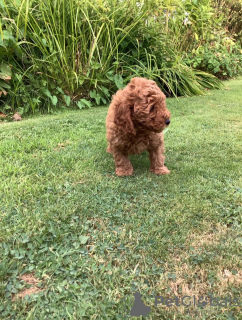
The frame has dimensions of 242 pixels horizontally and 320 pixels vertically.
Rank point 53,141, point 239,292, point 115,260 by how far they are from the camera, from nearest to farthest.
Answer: point 239,292
point 115,260
point 53,141

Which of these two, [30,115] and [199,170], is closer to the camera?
[199,170]

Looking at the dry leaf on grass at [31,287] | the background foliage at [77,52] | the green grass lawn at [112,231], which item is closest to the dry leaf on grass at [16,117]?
the background foliage at [77,52]

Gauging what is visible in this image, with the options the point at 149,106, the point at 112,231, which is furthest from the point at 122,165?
the point at 112,231

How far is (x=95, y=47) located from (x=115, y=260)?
4619 millimetres

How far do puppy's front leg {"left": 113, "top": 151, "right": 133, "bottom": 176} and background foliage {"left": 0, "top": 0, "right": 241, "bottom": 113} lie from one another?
277cm

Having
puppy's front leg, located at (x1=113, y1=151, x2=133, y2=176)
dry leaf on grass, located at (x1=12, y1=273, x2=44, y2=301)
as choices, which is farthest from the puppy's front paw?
dry leaf on grass, located at (x1=12, y1=273, x2=44, y2=301)

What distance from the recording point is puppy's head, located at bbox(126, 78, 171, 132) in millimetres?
2098

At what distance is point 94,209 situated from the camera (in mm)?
2053

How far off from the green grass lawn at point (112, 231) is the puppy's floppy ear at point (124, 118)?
1.90 ft

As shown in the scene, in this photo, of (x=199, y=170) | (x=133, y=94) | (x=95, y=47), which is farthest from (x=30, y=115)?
(x=199, y=170)

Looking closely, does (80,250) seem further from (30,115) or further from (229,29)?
(229,29)

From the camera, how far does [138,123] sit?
229 cm

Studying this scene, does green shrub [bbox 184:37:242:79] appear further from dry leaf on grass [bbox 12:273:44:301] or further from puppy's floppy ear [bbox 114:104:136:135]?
dry leaf on grass [bbox 12:273:44:301]

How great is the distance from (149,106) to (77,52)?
12.1 ft
